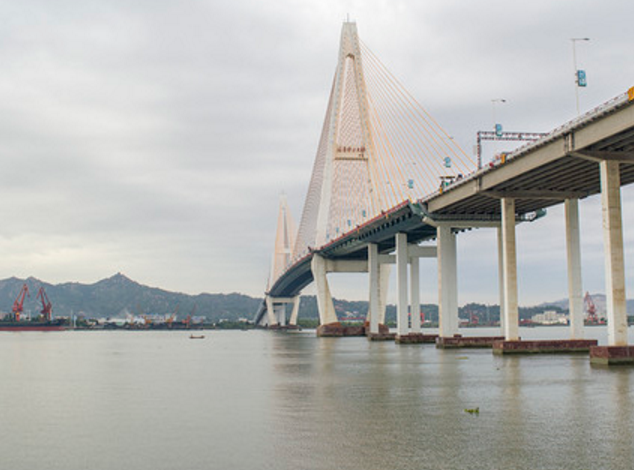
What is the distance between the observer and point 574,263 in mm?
66688

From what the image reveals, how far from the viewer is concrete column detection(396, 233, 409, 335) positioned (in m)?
104

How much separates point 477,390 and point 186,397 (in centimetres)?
1329

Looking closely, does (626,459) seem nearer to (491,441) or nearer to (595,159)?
(491,441)

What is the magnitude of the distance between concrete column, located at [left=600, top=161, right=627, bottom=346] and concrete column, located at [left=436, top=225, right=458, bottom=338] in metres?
37.3

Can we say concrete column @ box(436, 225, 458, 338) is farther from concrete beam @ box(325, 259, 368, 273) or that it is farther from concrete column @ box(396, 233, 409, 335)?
concrete beam @ box(325, 259, 368, 273)

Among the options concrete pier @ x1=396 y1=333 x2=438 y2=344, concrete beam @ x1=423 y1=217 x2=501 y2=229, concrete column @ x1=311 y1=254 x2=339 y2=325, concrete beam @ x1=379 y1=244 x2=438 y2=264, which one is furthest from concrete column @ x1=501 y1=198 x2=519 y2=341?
concrete column @ x1=311 y1=254 x2=339 y2=325

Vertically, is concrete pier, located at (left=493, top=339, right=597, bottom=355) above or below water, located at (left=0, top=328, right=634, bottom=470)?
above

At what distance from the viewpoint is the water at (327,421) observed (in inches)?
739

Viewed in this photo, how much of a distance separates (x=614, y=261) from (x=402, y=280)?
5725 centimetres

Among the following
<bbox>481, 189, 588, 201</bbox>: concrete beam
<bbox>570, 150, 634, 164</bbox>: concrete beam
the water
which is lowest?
the water

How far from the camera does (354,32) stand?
4227 inches

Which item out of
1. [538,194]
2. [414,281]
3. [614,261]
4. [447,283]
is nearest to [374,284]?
[414,281]

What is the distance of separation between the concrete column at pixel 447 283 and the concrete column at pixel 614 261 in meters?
37.3

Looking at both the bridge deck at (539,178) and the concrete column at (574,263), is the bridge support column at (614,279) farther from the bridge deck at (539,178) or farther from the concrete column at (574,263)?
the concrete column at (574,263)
